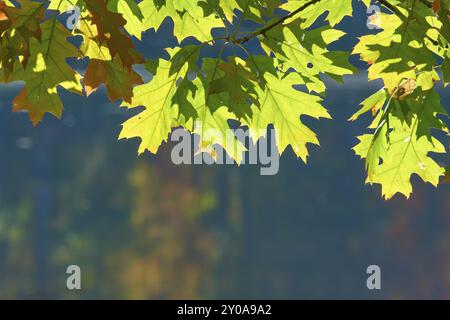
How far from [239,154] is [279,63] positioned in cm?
38

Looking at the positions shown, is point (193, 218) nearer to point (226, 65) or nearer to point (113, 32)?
point (226, 65)

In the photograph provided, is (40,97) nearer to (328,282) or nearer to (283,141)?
(283,141)

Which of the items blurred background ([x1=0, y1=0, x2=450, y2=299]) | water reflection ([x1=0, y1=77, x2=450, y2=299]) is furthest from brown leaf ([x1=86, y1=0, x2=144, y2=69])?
water reflection ([x1=0, y1=77, x2=450, y2=299])

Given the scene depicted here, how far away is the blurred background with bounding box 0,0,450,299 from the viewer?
36.3 m

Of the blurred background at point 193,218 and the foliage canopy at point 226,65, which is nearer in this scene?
the foliage canopy at point 226,65

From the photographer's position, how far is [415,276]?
40969 mm

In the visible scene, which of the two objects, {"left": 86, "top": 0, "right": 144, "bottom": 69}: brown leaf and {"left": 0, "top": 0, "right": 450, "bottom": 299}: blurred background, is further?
{"left": 0, "top": 0, "right": 450, "bottom": 299}: blurred background

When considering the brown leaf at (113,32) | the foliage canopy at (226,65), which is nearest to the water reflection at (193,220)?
the foliage canopy at (226,65)

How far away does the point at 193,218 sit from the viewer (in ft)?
131

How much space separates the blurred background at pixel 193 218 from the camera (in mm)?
36312

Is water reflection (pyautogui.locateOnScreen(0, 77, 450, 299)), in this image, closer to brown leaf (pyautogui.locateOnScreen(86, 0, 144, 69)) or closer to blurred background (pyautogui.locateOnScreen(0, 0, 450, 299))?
blurred background (pyautogui.locateOnScreen(0, 0, 450, 299))

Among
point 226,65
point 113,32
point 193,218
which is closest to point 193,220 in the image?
point 193,218

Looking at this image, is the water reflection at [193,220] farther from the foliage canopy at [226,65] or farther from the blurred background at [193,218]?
the foliage canopy at [226,65]

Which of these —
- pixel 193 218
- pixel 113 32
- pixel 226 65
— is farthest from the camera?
pixel 193 218
